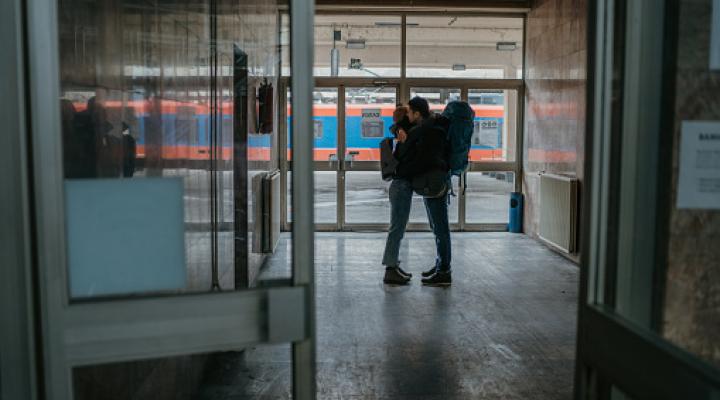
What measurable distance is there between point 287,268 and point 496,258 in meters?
5.60

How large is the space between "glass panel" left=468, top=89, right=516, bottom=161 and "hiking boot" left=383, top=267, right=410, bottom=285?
3764mm

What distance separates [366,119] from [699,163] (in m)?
7.29

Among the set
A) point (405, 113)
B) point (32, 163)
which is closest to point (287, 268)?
point (32, 163)

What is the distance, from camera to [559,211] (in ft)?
23.9

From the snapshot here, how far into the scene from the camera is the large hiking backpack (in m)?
5.43

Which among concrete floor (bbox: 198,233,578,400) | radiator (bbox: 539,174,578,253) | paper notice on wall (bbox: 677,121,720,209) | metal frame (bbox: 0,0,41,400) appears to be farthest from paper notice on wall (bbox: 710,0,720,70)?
radiator (bbox: 539,174,578,253)

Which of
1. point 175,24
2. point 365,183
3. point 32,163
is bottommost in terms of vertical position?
point 365,183

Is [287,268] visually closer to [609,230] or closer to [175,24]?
[609,230]

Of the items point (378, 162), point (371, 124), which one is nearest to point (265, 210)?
point (378, 162)

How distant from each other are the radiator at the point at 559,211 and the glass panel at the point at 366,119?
7.70ft

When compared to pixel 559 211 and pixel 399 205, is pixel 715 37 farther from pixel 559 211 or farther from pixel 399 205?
pixel 559 211

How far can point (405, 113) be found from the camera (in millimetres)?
5605

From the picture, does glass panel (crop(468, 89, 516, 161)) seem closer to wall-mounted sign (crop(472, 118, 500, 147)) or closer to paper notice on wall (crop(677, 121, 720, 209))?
wall-mounted sign (crop(472, 118, 500, 147))

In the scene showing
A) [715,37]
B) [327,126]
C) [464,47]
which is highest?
[464,47]
